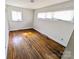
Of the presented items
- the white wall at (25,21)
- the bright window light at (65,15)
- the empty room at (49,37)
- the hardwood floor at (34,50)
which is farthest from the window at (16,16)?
the bright window light at (65,15)

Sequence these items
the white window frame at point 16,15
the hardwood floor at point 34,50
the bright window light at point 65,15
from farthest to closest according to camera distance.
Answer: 1. the white window frame at point 16,15
2. the bright window light at point 65,15
3. the hardwood floor at point 34,50

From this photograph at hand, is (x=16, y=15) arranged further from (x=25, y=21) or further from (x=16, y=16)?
(x=25, y=21)

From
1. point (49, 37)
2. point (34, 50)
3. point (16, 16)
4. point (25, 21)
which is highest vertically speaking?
point (16, 16)

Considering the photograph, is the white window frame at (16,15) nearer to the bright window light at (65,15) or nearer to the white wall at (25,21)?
the white wall at (25,21)

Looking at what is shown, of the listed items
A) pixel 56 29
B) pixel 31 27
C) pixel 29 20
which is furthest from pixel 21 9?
pixel 56 29

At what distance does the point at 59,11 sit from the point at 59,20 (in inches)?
15.4

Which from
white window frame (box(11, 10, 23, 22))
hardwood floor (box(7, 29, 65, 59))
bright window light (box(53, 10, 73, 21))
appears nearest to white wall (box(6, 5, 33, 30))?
white window frame (box(11, 10, 23, 22))

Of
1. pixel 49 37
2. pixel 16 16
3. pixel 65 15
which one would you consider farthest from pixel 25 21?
pixel 65 15

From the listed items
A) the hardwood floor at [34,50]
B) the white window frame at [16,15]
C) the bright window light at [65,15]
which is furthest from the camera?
the white window frame at [16,15]

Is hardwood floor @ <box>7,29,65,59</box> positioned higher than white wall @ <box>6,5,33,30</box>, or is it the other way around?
white wall @ <box>6,5,33,30</box>

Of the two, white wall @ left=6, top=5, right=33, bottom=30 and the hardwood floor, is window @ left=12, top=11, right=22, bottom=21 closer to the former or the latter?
white wall @ left=6, top=5, right=33, bottom=30

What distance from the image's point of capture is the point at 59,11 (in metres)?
3.96

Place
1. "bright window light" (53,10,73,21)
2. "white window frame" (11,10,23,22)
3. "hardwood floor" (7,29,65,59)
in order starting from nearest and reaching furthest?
"hardwood floor" (7,29,65,59), "bright window light" (53,10,73,21), "white window frame" (11,10,23,22)
